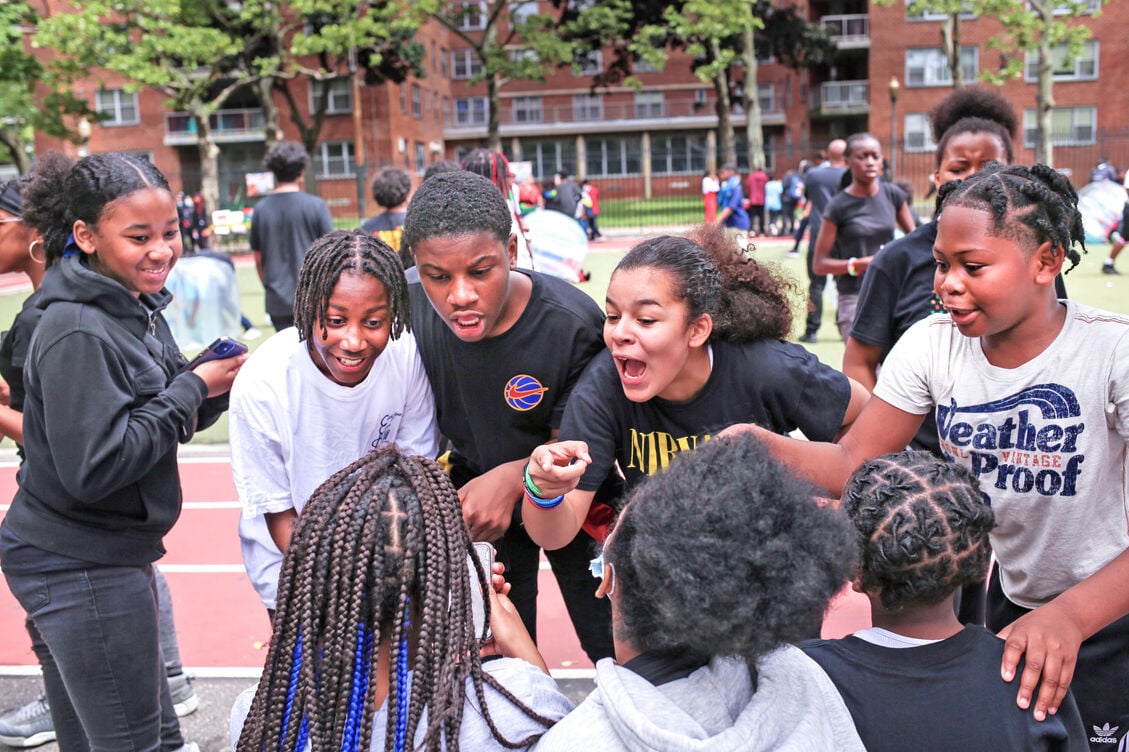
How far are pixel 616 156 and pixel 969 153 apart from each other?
162 ft

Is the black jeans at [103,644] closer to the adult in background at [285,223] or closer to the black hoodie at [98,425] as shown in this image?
the black hoodie at [98,425]

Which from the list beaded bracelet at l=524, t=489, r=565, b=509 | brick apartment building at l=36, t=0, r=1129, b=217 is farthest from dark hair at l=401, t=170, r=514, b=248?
brick apartment building at l=36, t=0, r=1129, b=217

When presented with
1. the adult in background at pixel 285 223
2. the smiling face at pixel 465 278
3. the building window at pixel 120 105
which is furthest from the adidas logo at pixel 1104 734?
the building window at pixel 120 105

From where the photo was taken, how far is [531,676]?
78.0 inches

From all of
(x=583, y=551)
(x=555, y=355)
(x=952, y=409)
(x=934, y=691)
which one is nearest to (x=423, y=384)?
(x=555, y=355)

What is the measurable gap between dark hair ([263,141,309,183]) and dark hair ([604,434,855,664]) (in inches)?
276

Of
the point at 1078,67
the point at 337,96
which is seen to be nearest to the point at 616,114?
the point at 337,96

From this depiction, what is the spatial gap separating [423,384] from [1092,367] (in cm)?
184

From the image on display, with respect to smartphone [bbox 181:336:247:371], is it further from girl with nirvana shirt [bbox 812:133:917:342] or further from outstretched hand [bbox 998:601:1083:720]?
girl with nirvana shirt [bbox 812:133:917:342]

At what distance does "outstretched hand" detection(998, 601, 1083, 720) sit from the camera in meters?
1.90

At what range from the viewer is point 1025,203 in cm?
240

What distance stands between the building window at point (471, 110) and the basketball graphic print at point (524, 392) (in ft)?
183

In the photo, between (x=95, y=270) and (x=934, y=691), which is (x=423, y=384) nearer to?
(x=95, y=270)

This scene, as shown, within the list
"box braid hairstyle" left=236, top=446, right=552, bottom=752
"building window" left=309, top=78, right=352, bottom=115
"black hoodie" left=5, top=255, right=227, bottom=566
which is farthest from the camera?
"building window" left=309, top=78, right=352, bottom=115
